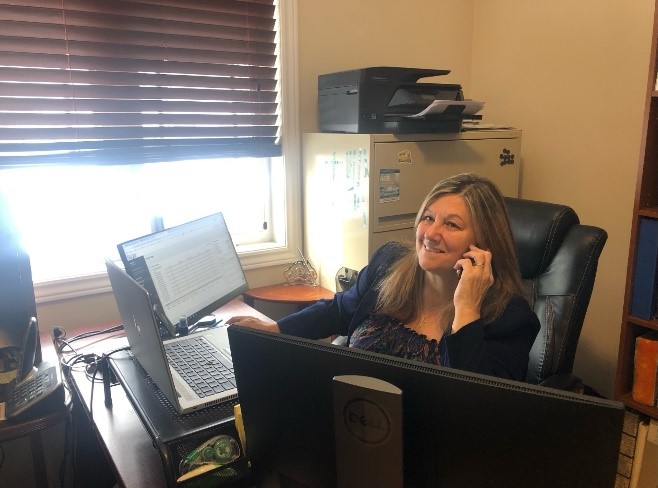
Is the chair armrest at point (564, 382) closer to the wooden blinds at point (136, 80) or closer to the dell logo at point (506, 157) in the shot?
the dell logo at point (506, 157)

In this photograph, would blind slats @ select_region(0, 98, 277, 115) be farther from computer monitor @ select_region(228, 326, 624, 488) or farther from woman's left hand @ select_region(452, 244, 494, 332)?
computer monitor @ select_region(228, 326, 624, 488)

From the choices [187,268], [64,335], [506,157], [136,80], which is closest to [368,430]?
[187,268]

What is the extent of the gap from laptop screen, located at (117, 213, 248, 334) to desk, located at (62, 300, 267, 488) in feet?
0.96

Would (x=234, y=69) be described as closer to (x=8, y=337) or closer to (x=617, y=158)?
(x=8, y=337)

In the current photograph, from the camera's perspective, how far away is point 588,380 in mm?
2611

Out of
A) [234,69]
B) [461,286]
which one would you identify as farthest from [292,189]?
[461,286]

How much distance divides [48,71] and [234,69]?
727mm

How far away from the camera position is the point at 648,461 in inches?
80.7

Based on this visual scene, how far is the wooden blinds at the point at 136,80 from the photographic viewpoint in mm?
1979

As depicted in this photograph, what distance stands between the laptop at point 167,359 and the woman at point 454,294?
0.25m

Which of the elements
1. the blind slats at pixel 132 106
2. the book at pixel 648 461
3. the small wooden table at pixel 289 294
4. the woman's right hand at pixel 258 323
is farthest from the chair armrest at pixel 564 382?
the blind slats at pixel 132 106

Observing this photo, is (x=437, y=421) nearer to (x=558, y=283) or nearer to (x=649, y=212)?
(x=558, y=283)

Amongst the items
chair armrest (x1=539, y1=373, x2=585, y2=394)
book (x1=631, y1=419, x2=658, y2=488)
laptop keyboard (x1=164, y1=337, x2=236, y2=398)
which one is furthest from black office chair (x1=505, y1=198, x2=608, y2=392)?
laptop keyboard (x1=164, y1=337, x2=236, y2=398)

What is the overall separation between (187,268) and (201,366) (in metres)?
0.40
